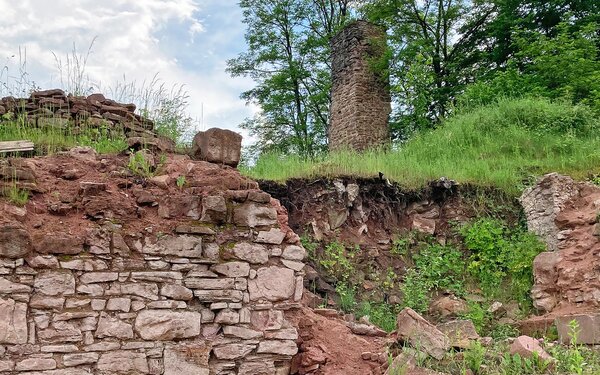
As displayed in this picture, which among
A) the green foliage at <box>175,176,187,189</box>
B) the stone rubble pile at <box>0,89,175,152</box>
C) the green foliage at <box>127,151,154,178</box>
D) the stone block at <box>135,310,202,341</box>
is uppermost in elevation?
the stone rubble pile at <box>0,89,175,152</box>

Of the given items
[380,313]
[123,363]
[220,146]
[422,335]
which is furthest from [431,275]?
[123,363]

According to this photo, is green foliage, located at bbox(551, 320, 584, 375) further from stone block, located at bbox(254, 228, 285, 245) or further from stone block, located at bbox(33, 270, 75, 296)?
stone block, located at bbox(33, 270, 75, 296)

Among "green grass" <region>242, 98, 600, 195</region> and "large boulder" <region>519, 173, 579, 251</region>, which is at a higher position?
"green grass" <region>242, 98, 600, 195</region>

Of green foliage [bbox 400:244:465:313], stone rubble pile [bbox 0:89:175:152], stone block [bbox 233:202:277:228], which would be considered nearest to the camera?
stone block [bbox 233:202:277:228]

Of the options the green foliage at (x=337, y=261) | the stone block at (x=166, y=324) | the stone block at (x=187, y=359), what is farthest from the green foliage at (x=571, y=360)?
the green foliage at (x=337, y=261)

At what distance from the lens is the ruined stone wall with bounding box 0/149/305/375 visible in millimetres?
3926

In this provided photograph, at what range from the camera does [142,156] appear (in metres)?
5.02

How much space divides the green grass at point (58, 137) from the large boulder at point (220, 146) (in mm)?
855

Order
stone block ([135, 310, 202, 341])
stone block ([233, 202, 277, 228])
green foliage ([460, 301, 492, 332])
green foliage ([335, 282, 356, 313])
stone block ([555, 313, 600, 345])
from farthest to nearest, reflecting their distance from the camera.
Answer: green foliage ([335, 282, 356, 313]), green foliage ([460, 301, 492, 332]), stone block ([555, 313, 600, 345]), stone block ([233, 202, 277, 228]), stone block ([135, 310, 202, 341])

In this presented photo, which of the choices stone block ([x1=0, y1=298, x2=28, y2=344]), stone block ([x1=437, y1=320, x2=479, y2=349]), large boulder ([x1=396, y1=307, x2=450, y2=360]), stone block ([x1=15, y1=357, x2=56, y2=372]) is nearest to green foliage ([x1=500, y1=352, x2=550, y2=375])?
stone block ([x1=437, y1=320, x2=479, y2=349])

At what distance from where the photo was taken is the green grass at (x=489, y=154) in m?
9.43

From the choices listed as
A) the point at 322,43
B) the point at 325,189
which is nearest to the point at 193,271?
the point at 325,189

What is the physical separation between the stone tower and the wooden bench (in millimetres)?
11301

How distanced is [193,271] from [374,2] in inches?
599
